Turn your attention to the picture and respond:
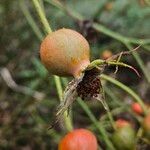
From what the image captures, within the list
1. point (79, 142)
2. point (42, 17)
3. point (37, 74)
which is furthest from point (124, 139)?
point (37, 74)

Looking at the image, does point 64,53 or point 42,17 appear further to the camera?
point 42,17

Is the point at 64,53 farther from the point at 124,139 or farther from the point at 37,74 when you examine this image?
the point at 37,74

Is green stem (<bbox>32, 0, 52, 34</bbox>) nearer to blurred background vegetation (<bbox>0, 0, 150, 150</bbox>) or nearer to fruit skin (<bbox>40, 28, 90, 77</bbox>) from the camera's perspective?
fruit skin (<bbox>40, 28, 90, 77</bbox>)

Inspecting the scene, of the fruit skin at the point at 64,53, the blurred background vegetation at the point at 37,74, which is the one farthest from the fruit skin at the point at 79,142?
the blurred background vegetation at the point at 37,74

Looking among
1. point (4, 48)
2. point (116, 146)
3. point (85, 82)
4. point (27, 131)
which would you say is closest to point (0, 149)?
point (27, 131)

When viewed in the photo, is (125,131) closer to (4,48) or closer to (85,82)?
(85,82)

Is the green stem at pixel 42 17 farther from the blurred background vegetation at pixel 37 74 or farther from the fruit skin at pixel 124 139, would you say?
the blurred background vegetation at pixel 37 74
